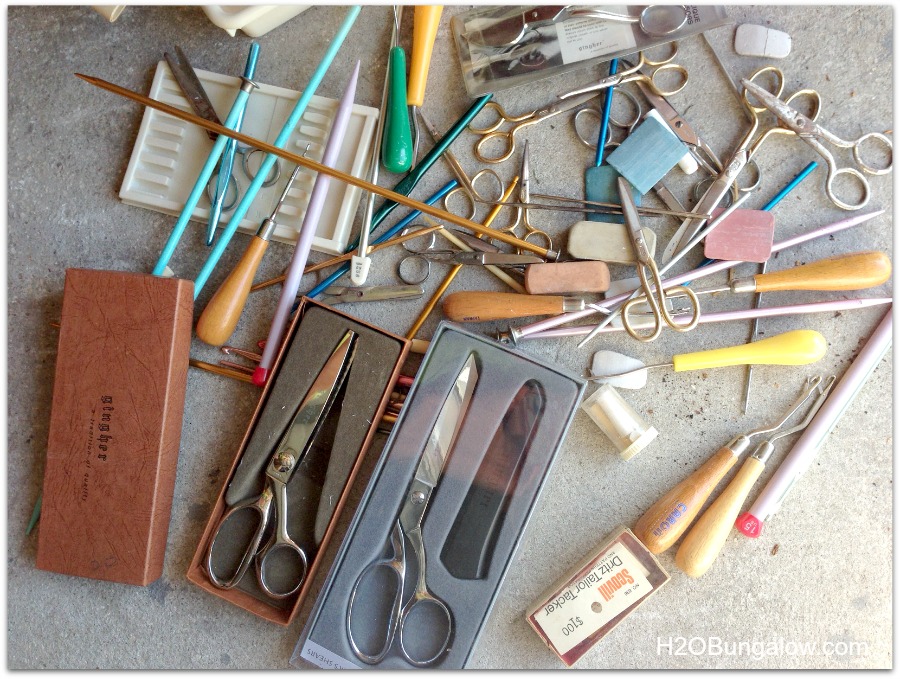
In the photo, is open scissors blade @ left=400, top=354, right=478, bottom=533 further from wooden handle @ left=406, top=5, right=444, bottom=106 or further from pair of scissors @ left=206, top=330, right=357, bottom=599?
wooden handle @ left=406, top=5, right=444, bottom=106

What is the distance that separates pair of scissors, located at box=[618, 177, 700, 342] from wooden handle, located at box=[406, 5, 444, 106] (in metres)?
0.28

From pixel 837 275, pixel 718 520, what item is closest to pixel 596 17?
pixel 837 275

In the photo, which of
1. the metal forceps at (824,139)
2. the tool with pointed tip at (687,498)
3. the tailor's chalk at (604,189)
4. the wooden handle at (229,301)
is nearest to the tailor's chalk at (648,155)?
the tailor's chalk at (604,189)

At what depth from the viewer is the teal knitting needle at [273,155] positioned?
86 centimetres

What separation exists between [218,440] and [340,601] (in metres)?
0.26

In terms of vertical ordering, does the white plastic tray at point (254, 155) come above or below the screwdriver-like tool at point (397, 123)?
below

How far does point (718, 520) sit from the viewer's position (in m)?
0.87

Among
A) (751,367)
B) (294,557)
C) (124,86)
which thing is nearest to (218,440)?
(294,557)

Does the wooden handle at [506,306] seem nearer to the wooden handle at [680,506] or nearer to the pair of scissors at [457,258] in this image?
the pair of scissors at [457,258]

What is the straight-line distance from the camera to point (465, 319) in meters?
0.86

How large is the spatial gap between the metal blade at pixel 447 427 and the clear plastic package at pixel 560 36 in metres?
0.37

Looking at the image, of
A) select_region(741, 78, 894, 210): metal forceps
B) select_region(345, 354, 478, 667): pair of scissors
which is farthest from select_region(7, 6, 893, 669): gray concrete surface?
select_region(345, 354, 478, 667): pair of scissors

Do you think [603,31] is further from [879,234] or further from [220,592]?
[220,592]

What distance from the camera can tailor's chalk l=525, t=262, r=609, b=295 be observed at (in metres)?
0.85
